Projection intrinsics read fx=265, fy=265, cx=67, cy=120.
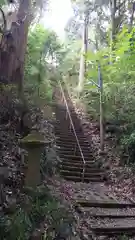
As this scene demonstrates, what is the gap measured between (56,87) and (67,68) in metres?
4.08

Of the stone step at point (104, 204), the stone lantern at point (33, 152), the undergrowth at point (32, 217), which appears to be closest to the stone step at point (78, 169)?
the stone step at point (104, 204)

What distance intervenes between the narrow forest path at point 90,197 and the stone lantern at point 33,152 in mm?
1237

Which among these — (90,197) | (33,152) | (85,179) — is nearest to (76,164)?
(85,179)

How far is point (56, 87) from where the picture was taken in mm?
17609

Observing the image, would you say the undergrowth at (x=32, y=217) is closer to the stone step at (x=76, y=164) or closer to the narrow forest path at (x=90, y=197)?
the narrow forest path at (x=90, y=197)

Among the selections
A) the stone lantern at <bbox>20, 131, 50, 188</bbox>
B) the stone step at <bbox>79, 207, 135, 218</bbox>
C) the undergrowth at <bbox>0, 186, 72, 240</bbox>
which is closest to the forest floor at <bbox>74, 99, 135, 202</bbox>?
the stone step at <bbox>79, 207, 135, 218</bbox>

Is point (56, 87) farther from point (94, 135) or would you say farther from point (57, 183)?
point (57, 183)

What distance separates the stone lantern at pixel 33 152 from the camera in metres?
4.22

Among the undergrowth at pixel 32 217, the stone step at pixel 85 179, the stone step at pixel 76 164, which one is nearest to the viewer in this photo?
the undergrowth at pixel 32 217

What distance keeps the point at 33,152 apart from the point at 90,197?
2626 mm

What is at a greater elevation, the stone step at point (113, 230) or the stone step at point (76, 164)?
the stone step at point (76, 164)

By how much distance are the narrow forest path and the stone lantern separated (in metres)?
1.24

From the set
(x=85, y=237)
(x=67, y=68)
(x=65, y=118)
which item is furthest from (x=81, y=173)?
(x=67, y=68)

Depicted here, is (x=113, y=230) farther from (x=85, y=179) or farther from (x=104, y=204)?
(x=85, y=179)
